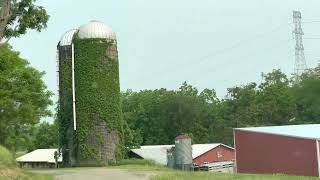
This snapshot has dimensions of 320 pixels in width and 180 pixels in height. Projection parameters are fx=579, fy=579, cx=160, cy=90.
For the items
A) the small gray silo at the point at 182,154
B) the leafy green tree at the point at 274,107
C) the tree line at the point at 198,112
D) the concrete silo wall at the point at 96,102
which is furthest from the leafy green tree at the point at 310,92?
the tree line at the point at 198,112

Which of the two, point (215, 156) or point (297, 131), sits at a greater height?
point (297, 131)

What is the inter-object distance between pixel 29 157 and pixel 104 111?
42911mm

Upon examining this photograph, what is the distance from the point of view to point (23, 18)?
20469 millimetres

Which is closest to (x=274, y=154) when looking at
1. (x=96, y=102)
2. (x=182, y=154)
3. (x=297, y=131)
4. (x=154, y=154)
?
(x=297, y=131)

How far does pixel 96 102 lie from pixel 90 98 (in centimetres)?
52

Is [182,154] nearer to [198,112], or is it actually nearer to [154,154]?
[154,154]

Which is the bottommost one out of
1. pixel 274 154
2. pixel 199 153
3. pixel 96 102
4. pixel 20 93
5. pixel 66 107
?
pixel 199 153

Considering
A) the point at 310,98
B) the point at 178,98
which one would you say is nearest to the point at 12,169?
the point at 310,98

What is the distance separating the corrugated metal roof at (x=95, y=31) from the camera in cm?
4325

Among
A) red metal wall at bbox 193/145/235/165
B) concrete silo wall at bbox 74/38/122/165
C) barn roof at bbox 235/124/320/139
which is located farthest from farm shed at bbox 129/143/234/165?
concrete silo wall at bbox 74/38/122/165

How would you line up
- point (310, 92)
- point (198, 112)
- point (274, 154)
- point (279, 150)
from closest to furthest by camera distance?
point (310, 92), point (279, 150), point (274, 154), point (198, 112)

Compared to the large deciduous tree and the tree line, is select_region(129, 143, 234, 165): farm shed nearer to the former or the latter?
the tree line

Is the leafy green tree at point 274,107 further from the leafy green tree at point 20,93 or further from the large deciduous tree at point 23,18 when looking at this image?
the large deciduous tree at point 23,18

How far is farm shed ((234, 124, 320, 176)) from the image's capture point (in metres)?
42.7
